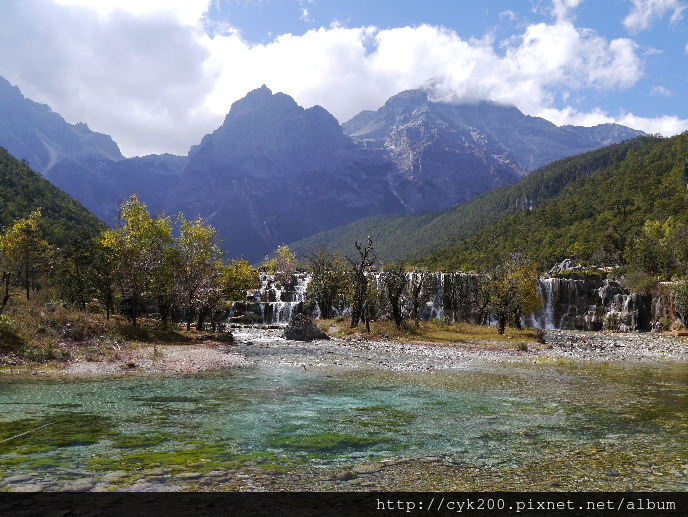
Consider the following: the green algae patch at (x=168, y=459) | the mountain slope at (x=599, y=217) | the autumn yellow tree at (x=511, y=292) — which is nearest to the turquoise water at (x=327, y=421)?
the green algae patch at (x=168, y=459)

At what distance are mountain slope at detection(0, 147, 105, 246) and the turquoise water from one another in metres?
75.7

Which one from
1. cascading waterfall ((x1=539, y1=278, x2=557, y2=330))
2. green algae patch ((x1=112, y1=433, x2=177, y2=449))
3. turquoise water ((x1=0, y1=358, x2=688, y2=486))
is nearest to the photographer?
turquoise water ((x1=0, y1=358, x2=688, y2=486))

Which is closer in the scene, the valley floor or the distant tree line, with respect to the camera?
the valley floor

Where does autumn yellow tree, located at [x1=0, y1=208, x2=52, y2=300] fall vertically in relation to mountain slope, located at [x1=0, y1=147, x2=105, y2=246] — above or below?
below

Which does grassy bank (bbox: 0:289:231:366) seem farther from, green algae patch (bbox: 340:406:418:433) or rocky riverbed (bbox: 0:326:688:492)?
green algae patch (bbox: 340:406:418:433)

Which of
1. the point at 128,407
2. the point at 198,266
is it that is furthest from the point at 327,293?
the point at 128,407

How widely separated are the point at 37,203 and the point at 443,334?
9132cm

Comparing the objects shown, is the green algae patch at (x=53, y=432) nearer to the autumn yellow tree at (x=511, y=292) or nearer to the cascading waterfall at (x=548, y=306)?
the autumn yellow tree at (x=511, y=292)

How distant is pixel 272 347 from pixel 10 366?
21285 millimetres

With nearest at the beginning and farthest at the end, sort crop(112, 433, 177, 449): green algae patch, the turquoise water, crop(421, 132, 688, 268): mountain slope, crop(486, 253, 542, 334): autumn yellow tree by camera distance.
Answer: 1. the turquoise water
2. crop(112, 433, 177, 449): green algae patch
3. crop(486, 253, 542, 334): autumn yellow tree
4. crop(421, 132, 688, 268): mountain slope

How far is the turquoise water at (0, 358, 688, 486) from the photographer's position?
991 centimetres

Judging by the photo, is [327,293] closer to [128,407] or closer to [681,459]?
[128,407]

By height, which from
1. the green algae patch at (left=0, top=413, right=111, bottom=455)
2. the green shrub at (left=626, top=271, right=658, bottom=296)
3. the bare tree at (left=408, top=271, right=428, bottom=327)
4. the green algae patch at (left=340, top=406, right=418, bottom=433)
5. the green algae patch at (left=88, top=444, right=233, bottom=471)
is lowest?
the green algae patch at (left=340, top=406, right=418, bottom=433)

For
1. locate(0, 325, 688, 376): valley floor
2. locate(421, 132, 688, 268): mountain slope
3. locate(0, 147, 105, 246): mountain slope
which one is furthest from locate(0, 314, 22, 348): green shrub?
locate(421, 132, 688, 268): mountain slope
